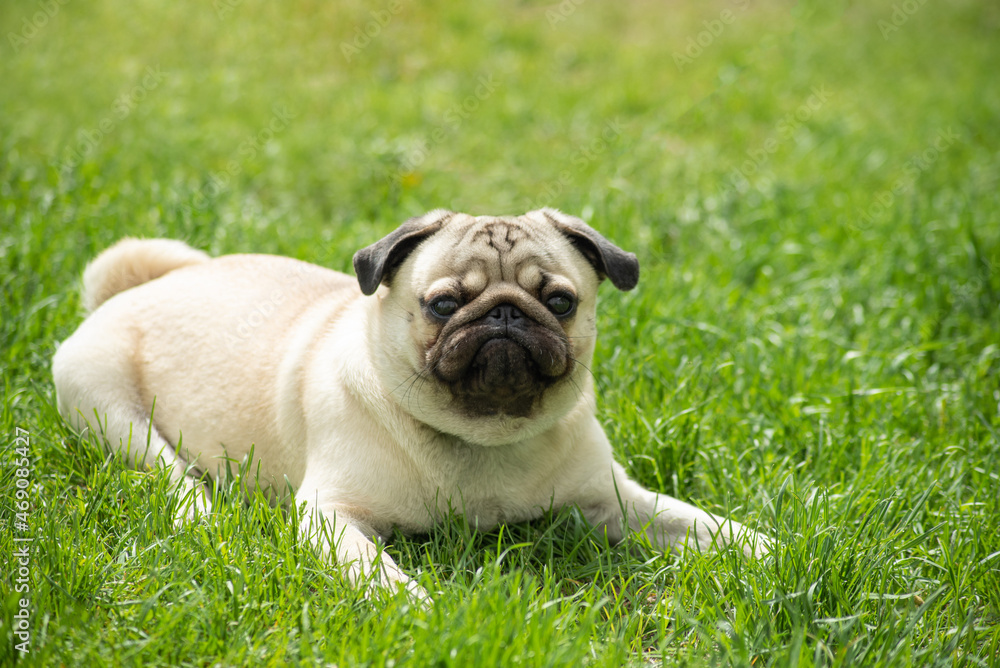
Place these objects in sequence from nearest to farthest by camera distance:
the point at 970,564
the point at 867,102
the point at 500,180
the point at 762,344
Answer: the point at 970,564 < the point at 762,344 < the point at 500,180 < the point at 867,102

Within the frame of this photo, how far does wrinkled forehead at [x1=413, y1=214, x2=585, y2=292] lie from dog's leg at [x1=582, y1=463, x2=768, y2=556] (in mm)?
953

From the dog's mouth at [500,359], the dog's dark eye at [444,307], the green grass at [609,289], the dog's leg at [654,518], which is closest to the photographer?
the green grass at [609,289]

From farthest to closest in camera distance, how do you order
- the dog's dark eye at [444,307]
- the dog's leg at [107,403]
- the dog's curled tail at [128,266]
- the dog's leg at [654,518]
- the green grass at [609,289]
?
the dog's curled tail at [128,266], the dog's leg at [107,403], the dog's leg at [654,518], the dog's dark eye at [444,307], the green grass at [609,289]

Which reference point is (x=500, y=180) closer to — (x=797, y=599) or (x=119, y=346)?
(x=119, y=346)

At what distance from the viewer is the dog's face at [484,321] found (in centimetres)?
319

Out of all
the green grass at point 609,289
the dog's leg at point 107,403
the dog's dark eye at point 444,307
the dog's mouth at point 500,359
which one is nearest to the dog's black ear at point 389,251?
the dog's dark eye at point 444,307

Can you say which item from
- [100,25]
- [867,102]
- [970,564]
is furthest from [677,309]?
[100,25]

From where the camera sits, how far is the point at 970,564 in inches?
130

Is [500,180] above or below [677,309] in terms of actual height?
above

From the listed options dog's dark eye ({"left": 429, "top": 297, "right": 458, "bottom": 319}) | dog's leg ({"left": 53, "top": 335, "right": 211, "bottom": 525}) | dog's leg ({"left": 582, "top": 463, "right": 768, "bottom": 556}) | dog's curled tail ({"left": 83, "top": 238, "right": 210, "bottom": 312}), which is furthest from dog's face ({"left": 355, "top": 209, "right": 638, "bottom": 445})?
dog's curled tail ({"left": 83, "top": 238, "right": 210, "bottom": 312})

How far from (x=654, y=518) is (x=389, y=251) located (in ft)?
5.26

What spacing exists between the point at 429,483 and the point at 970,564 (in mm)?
2219

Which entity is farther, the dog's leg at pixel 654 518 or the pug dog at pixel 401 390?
the dog's leg at pixel 654 518

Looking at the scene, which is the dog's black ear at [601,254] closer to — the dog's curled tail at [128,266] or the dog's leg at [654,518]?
the dog's leg at [654,518]
